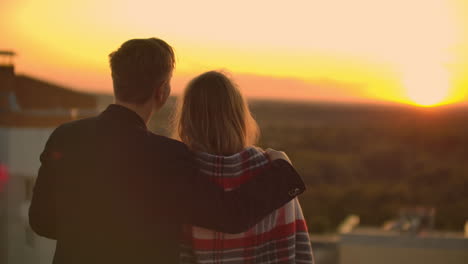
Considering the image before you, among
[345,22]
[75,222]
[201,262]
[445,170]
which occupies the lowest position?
[445,170]

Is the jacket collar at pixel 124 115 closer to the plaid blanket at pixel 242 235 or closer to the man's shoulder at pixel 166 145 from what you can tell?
the man's shoulder at pixel 166 145

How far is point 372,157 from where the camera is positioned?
68.9 feet

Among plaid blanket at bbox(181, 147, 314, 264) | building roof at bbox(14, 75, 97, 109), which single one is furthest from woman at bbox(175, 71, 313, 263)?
building roof at bbox(14, 75, 97, 109)

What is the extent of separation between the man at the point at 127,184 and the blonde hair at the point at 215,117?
0.14 meters

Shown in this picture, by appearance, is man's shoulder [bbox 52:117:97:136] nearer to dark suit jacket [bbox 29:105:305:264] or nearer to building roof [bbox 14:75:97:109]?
dark suit jacket [bbox 29:105:305:264]

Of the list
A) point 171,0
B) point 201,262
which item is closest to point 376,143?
point 171,0

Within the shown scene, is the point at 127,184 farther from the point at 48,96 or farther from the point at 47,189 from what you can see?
the point at 48,96

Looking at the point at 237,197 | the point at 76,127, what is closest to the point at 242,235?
the point at 237,197

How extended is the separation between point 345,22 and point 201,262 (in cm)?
495

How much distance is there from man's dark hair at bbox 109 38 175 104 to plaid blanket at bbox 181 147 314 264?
0.21 meters

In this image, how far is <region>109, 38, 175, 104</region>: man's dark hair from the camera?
127cm

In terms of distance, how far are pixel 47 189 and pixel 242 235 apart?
1.41ft

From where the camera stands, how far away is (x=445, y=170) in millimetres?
19469

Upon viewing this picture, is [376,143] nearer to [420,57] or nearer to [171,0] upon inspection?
[420,57]
